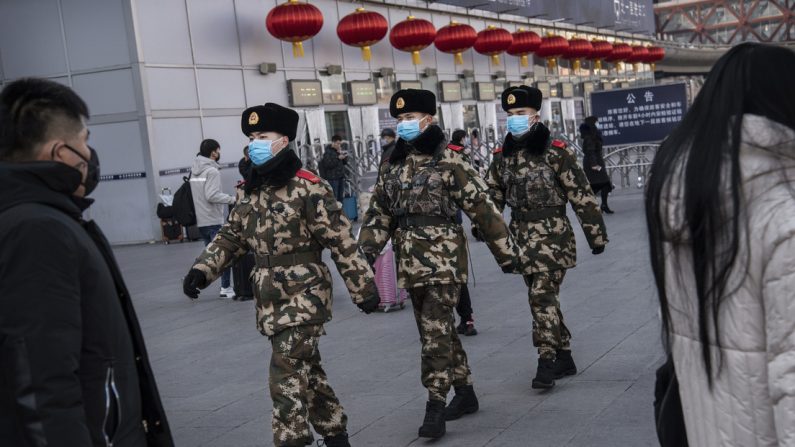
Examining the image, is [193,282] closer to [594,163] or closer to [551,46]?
[594,163]

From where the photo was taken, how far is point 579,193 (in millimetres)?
5980

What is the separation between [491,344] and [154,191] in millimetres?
11990

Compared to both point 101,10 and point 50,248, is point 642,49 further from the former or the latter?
point 50,248

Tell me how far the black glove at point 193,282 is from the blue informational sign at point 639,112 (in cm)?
1509

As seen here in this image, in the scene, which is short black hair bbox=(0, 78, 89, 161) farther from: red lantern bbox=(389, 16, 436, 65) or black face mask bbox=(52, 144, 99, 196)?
red lantern bbox=(389, 16, 436, 65)

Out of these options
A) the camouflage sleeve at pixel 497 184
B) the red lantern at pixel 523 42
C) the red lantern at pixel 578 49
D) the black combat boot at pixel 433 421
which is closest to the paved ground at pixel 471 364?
the black combat boot at pixel 433 421

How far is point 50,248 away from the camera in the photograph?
7.50 ft

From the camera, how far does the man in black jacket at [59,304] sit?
7.29 feet

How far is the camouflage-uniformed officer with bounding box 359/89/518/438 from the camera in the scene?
5.16 meters

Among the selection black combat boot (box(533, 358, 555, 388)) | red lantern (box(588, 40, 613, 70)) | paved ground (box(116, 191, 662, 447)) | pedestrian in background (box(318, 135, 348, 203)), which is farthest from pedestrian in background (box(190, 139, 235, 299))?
red lantern (box(588, 40, 613, 70))

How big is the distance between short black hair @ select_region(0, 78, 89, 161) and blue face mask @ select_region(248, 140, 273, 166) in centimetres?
229

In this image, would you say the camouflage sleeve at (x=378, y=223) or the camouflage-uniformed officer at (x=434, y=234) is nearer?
the camouflage-uniformed officer at (x=434, y=234)

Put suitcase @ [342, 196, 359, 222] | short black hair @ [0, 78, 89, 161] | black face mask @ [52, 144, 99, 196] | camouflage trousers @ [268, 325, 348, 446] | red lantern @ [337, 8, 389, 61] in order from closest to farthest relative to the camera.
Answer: short black hair @ [0, 78, 89, 161] → black face mask @ [52, 144, 99, 196] → camouflage trousers @ [268, 325, 348, 446] → red lantern @ [337, 8, 389, 61] → suitcase @ [342, 196, 359, 222]

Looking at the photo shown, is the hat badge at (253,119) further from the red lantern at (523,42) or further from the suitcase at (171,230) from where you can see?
the red lantern at (523,42)
